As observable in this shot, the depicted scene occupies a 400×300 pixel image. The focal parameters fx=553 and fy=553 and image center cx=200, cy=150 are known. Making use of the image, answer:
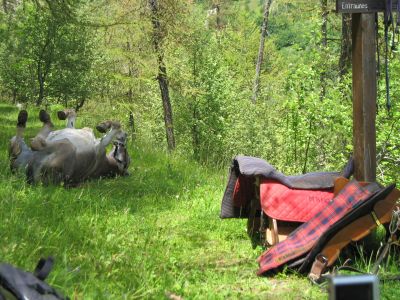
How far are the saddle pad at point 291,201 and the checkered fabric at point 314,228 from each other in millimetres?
281

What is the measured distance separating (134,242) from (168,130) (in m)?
16.4

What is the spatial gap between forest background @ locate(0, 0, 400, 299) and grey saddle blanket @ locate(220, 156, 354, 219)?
0.35 metres

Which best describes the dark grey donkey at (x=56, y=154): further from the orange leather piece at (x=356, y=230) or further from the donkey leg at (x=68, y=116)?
the orange leather piece at (x=356, y=230)

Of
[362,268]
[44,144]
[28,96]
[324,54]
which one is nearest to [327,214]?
[362,268]

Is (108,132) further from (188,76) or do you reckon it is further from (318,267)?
(188,76)

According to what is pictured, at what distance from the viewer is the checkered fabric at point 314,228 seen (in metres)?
4.70

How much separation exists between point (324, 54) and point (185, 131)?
1561cm

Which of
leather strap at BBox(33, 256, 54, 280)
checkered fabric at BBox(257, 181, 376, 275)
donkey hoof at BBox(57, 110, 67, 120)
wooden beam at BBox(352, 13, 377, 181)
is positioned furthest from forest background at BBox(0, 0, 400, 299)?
donkey hoof at BBox(57, 110, 67, 120)

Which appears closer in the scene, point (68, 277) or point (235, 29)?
point (68, 277)

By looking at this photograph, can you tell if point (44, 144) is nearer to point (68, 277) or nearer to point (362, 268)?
point (68, 277)

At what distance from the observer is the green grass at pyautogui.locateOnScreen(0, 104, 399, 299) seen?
3914 millimetres

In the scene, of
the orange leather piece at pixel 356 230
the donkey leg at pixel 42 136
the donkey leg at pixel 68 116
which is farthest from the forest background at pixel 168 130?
the donkey leg at pixel 68 116

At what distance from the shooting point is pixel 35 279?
260 cm

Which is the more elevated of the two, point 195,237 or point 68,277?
point 68,277
